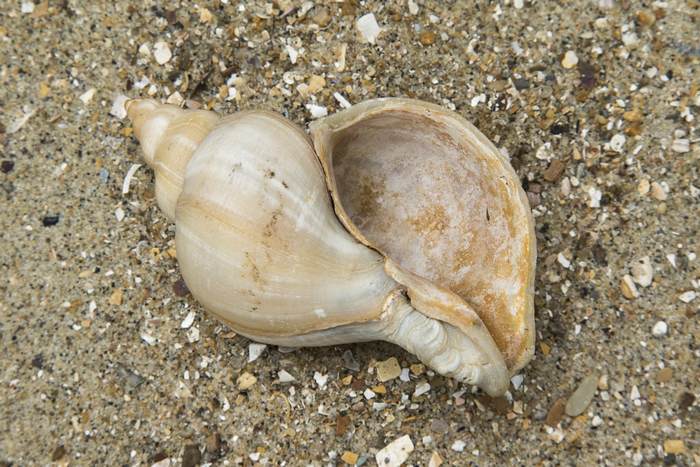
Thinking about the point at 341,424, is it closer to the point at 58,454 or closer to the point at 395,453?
the point at 395,453

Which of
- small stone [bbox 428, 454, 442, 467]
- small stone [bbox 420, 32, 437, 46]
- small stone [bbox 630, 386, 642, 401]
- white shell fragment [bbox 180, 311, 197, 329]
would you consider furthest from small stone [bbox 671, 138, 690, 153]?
white shell fragment [bbox 180, 311, 197, 329]

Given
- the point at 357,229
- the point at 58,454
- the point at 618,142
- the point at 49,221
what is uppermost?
the point at 618,142

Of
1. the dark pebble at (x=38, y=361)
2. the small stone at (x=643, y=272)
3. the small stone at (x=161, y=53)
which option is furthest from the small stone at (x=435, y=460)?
the small stone at (x=161, y=53)

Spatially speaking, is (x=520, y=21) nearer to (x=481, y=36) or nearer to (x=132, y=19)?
(x=481, y=36)

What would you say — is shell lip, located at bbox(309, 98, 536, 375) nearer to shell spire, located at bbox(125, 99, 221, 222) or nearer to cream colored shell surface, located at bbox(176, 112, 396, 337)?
cream colored shell surface, located at bbox(176, 112, 396, 337)

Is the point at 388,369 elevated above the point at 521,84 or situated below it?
below

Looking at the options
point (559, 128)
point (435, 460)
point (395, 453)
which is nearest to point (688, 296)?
point (559, 128)

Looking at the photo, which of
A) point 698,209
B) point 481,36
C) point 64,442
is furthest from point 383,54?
point 64,442
